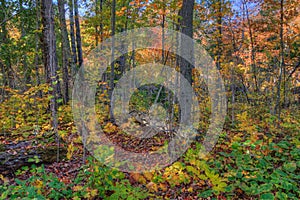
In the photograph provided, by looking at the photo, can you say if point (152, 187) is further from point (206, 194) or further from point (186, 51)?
point (186, 51)

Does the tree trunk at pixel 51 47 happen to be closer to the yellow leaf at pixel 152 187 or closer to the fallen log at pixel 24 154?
the fallen log at pixel 24 154

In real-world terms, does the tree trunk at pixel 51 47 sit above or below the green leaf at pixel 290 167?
above

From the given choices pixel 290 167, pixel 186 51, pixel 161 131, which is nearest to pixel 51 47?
pixel 186 51

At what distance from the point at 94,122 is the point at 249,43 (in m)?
6.20

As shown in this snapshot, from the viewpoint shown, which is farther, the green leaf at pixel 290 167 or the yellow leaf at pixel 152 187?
the green leaf at pixel 290 167

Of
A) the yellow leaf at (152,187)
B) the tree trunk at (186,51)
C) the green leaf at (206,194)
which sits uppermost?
the tree trunk at (186,51)

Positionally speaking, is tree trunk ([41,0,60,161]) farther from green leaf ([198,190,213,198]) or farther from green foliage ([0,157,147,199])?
green leaf ([198,190,213,198])

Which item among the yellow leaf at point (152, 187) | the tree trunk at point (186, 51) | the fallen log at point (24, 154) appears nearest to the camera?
the yellow leaf at point (152, 187)

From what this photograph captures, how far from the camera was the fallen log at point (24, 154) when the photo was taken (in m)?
4.04

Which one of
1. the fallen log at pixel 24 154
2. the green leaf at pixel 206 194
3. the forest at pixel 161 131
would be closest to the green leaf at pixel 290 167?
the forest at pixel 161 131

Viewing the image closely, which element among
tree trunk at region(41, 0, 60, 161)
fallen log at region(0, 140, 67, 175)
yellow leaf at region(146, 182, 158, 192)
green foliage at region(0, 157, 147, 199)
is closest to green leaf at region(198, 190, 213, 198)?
yellow leaf at region(146, 182, 158, 192)

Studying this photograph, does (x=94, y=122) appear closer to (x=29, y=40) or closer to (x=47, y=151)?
(x=47, y=151)

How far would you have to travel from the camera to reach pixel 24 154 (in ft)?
14.2

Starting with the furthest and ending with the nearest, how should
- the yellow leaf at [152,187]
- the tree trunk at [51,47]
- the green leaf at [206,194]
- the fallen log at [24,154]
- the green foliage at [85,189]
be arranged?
the tree trunk at [51,47]
the fallen log at [24,154]
the yellow leaf at [152,187]
the green leaf at [206,194]
the green foliage at [85,189]
